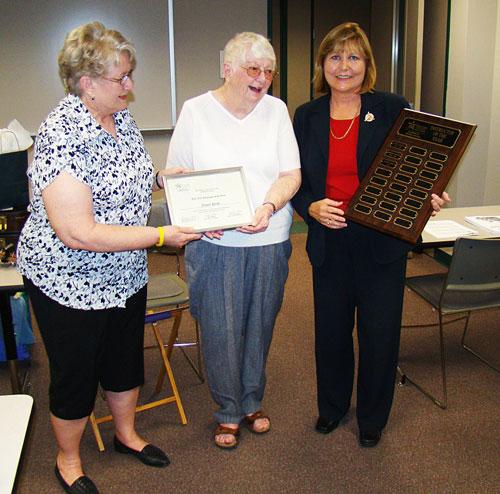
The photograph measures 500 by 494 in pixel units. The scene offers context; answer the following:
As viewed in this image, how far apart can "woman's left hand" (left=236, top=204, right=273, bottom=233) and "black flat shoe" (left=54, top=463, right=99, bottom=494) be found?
118cm

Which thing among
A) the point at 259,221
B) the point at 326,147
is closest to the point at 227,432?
the point at 259,221

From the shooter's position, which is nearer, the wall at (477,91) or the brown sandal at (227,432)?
the brown sandal at (227,432)

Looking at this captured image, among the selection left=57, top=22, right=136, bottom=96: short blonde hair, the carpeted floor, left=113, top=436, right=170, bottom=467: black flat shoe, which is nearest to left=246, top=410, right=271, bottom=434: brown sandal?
the carpeted floor

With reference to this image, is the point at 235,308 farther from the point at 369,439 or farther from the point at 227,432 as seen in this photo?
the point at 369,439

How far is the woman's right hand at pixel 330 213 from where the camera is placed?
7.04 feet

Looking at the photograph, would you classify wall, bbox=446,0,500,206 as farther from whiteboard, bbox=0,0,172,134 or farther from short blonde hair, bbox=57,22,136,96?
short blonde hair, bbox=57,22,136,96

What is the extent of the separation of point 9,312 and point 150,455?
1004 millimetres

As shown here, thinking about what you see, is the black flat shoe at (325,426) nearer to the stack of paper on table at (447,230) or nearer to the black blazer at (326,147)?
the black blazer at (326,147)

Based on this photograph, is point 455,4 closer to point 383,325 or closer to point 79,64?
point 383,325

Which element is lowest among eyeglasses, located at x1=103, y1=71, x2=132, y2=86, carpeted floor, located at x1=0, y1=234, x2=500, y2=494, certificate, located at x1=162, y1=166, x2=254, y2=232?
carpeted floor, located at x1=0, y1=234, x2=500, y2=494

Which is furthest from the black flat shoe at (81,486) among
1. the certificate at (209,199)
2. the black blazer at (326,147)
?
the black blazer at (326,147)

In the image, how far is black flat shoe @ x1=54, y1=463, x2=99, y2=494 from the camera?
7.09 feet

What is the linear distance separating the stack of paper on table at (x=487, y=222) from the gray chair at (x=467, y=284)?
1.24 feet

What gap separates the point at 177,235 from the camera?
195 cm
